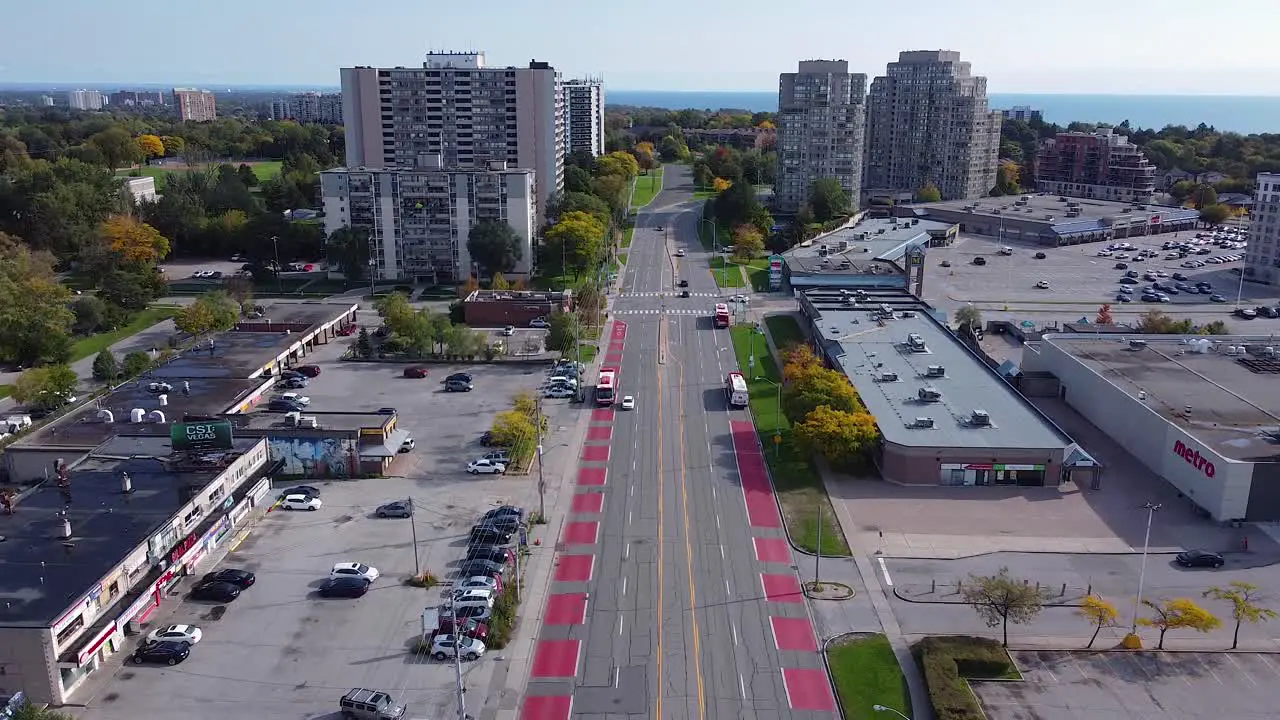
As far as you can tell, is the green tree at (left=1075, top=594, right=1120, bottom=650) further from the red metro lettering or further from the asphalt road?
the red metro lettering

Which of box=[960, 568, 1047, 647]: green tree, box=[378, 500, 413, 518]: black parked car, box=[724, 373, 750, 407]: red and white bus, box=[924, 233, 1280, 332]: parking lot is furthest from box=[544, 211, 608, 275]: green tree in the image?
box=[960, 568, 1047, 647]: green tree

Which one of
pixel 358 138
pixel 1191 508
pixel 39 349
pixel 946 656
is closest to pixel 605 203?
pixel 358 138

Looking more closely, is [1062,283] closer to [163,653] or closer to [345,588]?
[345,588]

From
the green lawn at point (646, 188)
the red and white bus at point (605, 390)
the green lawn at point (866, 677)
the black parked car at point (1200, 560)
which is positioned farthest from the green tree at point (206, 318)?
the green lawn at point (646, 188)

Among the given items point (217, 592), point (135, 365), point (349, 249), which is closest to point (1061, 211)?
point (349, 249)

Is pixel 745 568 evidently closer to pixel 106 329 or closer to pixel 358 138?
pixel 106 329

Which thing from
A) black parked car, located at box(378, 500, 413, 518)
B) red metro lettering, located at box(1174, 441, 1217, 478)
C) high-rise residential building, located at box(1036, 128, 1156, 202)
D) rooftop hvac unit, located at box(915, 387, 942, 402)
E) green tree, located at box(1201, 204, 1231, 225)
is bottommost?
black parked car, located at box(378, 500, 413, 518)

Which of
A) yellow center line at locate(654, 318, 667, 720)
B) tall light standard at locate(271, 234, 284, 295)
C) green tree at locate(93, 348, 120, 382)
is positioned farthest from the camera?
tall light standard at locate(271, 234, 284, 295)
